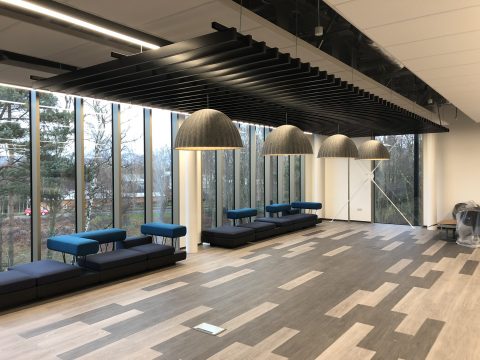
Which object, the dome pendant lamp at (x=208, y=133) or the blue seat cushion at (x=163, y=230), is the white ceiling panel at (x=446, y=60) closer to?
the dome pendant lamp at (x=208, y=133)

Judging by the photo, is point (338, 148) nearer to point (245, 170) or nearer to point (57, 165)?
point (245, 170)

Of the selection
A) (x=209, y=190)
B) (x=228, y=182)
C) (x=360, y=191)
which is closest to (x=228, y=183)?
(x=228, y=182)

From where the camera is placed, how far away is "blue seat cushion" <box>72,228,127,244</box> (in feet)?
23.6

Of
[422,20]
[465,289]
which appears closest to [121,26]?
[422,20]

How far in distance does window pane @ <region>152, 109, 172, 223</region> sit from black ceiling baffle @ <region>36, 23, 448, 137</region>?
1112 mm

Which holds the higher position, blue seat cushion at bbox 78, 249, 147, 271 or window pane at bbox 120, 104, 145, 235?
window pane at bbox 120, 104, 145, 235

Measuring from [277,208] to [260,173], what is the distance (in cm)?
134

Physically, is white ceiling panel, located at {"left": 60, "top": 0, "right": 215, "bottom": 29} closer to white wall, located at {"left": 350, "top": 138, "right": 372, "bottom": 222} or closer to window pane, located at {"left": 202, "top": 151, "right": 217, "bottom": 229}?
window pane, located at {"left": 202, "top": 151, "right": 217, "bottom": 229}

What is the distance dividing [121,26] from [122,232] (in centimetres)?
449

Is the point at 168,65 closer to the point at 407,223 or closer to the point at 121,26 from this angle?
the point at 121,26

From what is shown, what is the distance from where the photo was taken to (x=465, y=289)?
622 centimetres

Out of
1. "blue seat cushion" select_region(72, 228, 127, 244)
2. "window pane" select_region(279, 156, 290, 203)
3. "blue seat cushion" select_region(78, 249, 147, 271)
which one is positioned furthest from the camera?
"window pane" select_region(279, 156, 290, 203)

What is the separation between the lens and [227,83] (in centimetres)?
580

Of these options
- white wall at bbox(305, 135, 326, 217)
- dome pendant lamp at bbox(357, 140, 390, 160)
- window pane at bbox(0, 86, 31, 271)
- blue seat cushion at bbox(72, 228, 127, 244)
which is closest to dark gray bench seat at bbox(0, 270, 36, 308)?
window pane at bbox(0, 86, 31, 271)
